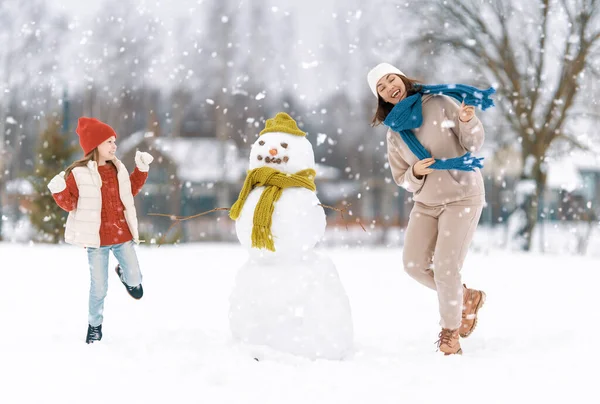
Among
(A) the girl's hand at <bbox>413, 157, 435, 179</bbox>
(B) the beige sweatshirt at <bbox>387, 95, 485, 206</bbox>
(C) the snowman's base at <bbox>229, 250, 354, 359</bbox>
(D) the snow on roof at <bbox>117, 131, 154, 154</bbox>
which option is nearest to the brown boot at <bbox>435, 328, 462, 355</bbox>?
(C) the snowman's base at <bbox>229, 250, 354, 359</bbox>

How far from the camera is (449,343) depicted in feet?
12.6

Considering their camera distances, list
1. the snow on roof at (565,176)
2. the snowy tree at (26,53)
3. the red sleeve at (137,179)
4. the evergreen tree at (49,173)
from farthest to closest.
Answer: the snow on roof at (565,176)
the snowy tree at (26,53)
the evergreen tree at (49,173)
the red sleeve at (137,179)

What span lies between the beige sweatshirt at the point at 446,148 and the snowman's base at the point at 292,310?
0.87m

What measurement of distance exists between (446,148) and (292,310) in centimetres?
145

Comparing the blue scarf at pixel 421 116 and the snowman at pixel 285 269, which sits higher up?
the blue scarf at pixel 421 116

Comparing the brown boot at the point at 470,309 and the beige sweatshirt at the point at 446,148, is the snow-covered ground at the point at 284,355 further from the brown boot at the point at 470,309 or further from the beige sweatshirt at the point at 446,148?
Result: the beige sweatshirt at the point at 446,148

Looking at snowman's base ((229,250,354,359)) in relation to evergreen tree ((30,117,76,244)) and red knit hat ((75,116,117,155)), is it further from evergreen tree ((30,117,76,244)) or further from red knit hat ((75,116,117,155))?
evergreen tree ((30,117,76,244))

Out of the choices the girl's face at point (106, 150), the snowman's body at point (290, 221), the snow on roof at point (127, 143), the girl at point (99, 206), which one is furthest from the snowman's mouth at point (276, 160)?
the snow on roof at point (127, 143)

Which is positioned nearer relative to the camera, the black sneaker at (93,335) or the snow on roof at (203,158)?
the black sneaker at (93,335)

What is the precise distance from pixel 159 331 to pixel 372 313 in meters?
2.18

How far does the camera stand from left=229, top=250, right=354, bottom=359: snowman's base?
373 cm

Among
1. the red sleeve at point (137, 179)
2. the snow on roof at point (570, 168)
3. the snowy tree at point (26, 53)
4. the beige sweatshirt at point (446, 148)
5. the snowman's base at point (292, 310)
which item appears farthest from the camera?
the snowy tree at point (26, 53)

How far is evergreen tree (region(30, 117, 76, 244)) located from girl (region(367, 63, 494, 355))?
38.0 ft

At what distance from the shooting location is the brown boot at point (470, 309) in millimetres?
4148
